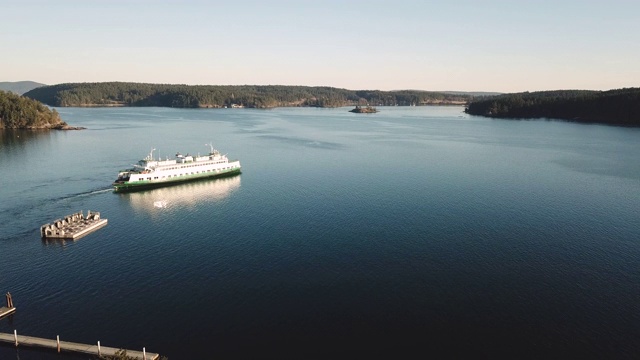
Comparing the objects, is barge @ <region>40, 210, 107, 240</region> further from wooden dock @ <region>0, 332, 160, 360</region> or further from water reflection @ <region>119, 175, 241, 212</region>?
wooden dock @ <region>0, 332, 160, 360</region>

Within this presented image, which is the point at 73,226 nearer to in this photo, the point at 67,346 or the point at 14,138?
the point at 67,346

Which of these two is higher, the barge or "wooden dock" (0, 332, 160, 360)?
the barge

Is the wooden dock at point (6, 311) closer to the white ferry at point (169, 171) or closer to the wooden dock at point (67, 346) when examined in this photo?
the wooden dock at point (67, 346)

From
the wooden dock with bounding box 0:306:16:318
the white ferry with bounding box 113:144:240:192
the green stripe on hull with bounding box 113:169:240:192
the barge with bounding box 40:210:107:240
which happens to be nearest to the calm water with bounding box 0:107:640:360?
the wooden dock with bounding box 0:306:16:318

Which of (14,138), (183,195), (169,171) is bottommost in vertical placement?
A: (183,195)

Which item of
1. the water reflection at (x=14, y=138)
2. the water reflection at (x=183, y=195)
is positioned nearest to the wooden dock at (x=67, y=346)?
the water reflection at (x=183, y=195)

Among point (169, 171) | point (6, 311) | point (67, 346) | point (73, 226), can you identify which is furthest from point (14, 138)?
point (67, 346)

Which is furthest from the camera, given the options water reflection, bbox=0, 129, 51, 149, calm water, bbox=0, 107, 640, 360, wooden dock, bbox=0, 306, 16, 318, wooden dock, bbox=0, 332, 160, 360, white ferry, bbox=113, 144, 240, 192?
water reflection, bbox=0, 129, 51, 149
